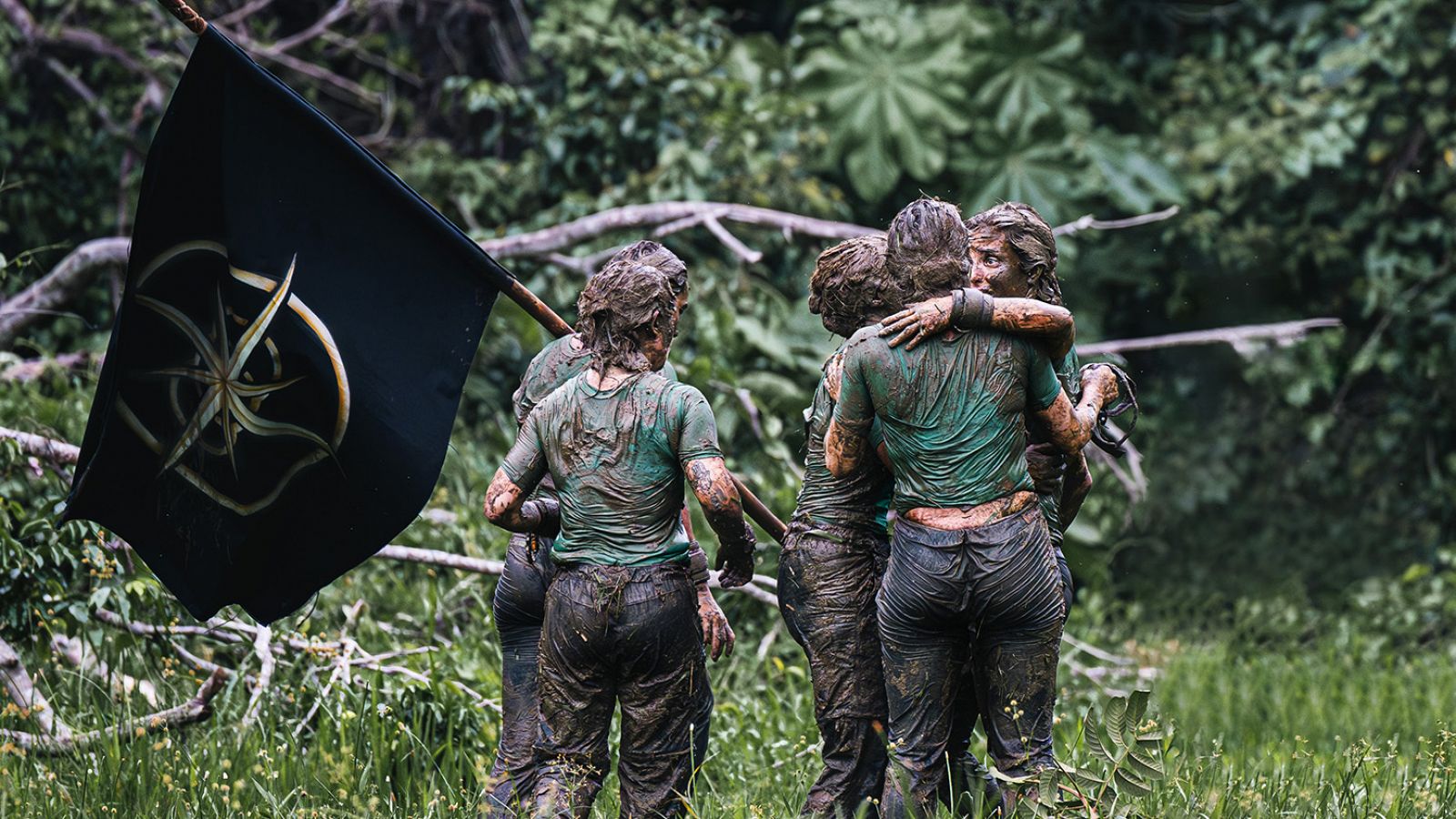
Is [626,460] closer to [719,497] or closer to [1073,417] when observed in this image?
[719,497]

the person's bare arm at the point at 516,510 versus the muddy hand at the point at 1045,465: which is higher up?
the person's bare arm at the point at 516,510

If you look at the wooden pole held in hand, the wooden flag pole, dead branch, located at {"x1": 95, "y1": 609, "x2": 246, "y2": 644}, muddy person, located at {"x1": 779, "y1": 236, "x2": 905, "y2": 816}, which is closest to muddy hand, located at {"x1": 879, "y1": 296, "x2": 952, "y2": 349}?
muddy person, located at {"x1": 779, "y1": 236, "x2": 905, "y2": 816}

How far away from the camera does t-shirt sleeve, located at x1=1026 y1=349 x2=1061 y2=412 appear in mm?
4348

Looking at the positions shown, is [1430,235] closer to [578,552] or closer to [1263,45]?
[1263,45]

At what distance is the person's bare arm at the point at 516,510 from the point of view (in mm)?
4555

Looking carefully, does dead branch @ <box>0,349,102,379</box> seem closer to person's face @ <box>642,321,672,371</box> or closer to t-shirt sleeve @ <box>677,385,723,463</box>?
person's face @ <box>642,321,672,371</box>

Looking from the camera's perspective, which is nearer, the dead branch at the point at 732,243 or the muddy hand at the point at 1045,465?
the muddy hand at the point at 1045,465

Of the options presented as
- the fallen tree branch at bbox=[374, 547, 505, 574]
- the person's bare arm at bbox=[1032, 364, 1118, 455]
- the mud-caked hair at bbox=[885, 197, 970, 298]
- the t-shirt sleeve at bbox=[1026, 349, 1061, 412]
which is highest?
the mud-caked hair at bbox=[885, 197, 970, 298]

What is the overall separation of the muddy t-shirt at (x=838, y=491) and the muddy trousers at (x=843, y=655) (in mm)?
35

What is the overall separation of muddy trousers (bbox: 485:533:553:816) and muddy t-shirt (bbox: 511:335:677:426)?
1.39 ft

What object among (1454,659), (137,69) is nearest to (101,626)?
(137,69)

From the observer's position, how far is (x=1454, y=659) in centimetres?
899

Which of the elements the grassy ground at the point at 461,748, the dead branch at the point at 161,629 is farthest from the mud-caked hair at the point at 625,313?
the dead branch at the point at 161,629

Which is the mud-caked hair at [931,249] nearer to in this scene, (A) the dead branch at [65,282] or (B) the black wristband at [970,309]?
(B) the black wristband at [970,309]
